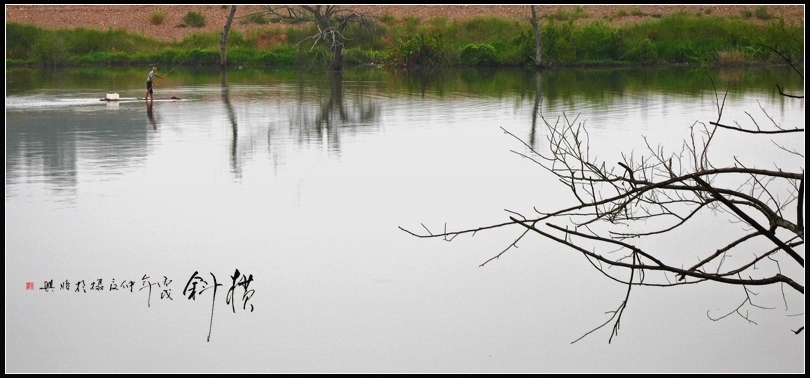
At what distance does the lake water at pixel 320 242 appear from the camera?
639cm

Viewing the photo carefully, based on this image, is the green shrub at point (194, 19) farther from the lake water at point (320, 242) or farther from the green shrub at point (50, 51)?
the lake water at point (320, 242)

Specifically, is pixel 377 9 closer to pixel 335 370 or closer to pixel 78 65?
pixel 78 65

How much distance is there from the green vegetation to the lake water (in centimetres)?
1661

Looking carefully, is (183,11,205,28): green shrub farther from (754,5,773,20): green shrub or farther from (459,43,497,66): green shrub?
(754,5,773,20): green shrub

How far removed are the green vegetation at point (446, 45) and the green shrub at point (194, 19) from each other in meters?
4.69

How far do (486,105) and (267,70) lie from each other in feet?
52.5

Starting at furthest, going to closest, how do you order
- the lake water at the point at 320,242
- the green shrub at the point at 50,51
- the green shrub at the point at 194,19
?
the green shrub at the point at 194,19, the green shrub at the point at 50,51, the lake water at the point at 320,242

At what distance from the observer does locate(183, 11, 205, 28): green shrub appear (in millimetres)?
48219

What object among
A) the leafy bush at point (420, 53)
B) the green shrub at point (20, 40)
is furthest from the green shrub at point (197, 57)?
the leafy bush at point (420, 53)

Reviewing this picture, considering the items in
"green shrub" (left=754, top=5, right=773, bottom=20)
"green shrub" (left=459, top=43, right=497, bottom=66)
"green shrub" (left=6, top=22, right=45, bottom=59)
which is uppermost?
"green shrub" (left=754, top=5, right=773, bottom=20)

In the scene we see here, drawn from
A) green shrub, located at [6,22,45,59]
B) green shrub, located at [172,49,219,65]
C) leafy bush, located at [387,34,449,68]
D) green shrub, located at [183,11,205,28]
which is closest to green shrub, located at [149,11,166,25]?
green shrub, located at [183,11,205,28]

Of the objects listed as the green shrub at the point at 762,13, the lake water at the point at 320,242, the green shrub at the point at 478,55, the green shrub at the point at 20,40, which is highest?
the green shrub at the point at 762,13

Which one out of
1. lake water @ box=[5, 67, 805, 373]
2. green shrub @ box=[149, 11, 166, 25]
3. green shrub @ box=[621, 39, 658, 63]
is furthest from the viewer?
green shrub @ box=[149, 11, 166, 25]

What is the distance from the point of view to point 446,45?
3522 centimetres
